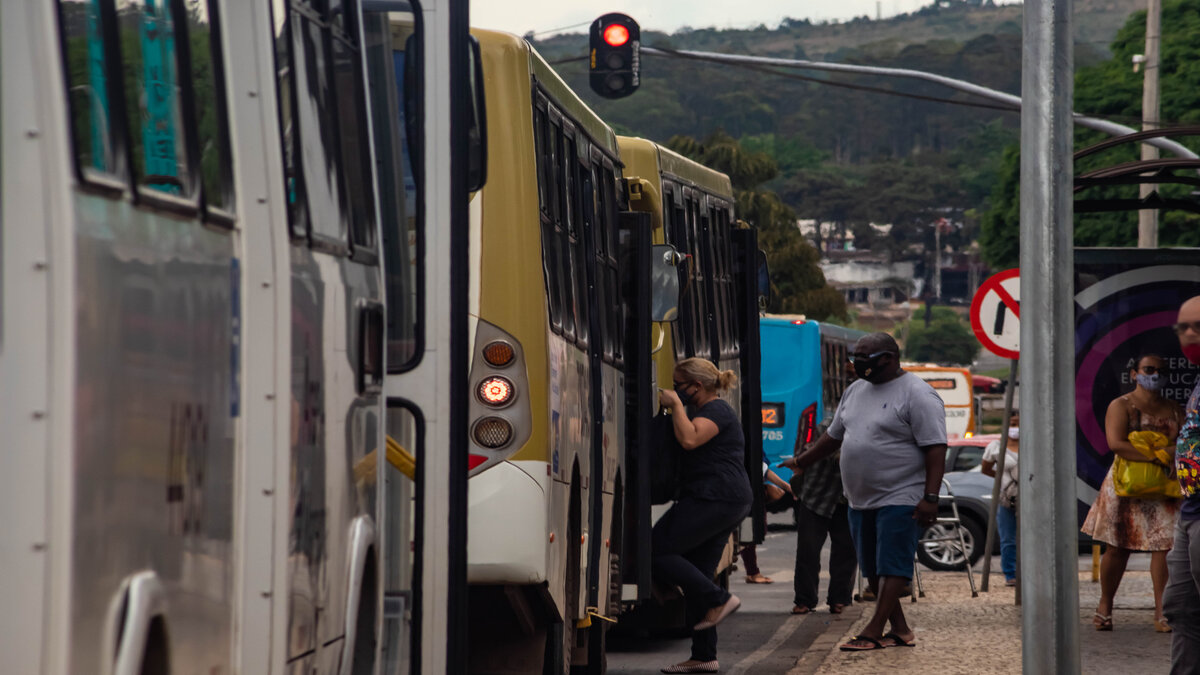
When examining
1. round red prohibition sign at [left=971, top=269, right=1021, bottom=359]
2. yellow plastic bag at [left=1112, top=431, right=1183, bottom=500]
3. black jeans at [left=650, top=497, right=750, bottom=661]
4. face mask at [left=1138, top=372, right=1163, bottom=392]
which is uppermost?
round red prohibition sign at [left=971, top=269, right=1021, bottom=359]

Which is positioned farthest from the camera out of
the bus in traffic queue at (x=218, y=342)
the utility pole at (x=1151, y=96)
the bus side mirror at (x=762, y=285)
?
the utility pole at (x=1151, y=96)

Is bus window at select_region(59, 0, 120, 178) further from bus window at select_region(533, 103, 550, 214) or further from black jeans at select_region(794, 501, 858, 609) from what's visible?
black jeans at select_region(794, 501, 858, 609)

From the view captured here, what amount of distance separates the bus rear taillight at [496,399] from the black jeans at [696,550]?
11.4 feet

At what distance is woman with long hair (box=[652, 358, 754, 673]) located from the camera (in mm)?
11242

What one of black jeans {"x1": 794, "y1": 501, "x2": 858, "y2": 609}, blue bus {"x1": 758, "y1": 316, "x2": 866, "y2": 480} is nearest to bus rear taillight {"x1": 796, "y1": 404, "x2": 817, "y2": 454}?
blue bus {"x1": 758, "y1": 316, "x2": 866, "y2": 480}

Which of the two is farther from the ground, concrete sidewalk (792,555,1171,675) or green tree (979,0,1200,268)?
green tree (979,0,1200,268)

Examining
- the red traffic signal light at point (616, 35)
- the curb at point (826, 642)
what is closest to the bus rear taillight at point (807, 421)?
the red traffic signal light at point (616, 35)

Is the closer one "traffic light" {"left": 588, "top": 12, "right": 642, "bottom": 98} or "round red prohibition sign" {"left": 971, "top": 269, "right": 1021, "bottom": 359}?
"round red prohibition sign" {"left": 971, "top": 269, "right": 1021, "bottom": 359}

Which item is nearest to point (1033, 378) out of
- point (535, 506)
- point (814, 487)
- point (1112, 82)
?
point (535, 506)

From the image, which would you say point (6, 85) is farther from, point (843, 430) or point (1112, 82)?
point (1112, 82)

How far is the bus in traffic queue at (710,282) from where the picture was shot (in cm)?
1388

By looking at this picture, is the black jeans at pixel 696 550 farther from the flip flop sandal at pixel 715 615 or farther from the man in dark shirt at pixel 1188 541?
the man in dark shirt at pixel 1188 541

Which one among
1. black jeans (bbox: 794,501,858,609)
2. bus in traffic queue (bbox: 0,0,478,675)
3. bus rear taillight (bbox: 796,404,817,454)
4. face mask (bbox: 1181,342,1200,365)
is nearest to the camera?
bus in traffic queue (bbox: 0,0,478,675)

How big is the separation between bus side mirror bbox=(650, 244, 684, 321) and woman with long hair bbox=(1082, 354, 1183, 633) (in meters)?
2.81
